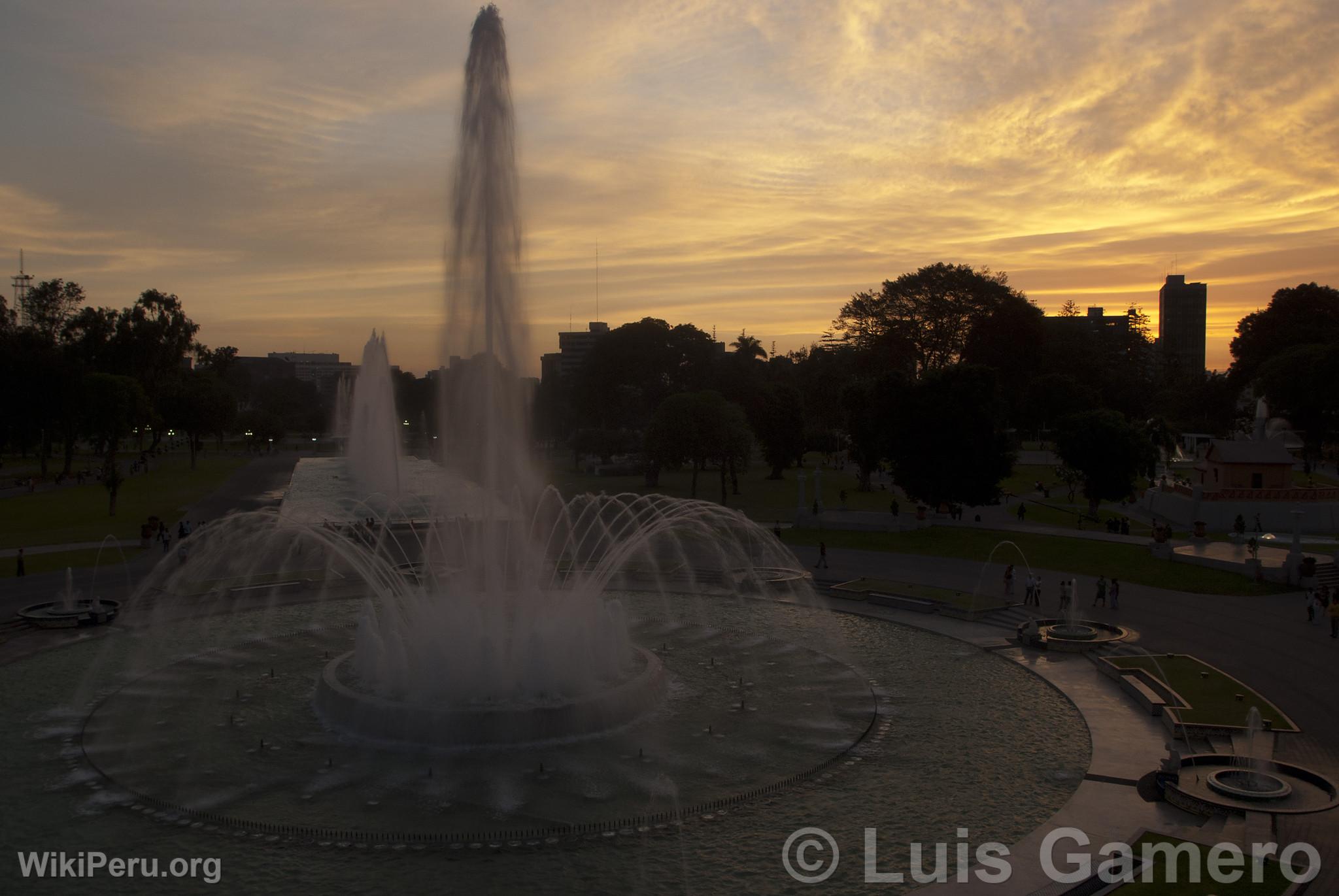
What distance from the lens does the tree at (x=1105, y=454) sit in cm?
5541

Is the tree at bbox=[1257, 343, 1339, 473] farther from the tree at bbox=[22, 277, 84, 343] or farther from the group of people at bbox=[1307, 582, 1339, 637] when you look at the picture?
the tree at bbox=[22, 277, 84, 343]

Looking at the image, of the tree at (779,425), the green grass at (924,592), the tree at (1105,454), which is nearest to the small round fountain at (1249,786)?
the green grass at (924,592)

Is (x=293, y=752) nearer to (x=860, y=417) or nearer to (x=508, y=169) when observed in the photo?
(x=508, y=169)

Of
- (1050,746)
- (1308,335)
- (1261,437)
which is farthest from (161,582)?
(1308,335)

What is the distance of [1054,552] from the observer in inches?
1614

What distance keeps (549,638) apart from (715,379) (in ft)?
299

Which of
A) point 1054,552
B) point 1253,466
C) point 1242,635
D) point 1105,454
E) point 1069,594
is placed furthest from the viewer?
point 1105,454

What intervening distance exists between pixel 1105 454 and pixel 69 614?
52372 mm

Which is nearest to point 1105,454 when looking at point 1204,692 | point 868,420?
point 868,420

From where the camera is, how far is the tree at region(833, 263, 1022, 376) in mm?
88812

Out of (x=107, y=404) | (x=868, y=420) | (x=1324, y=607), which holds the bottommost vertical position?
(x=1324, y=607)

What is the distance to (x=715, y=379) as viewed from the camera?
10988 centimetres

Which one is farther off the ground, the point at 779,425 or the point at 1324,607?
the point at 779,425

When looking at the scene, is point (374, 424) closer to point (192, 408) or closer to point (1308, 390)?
point (192, 408)
